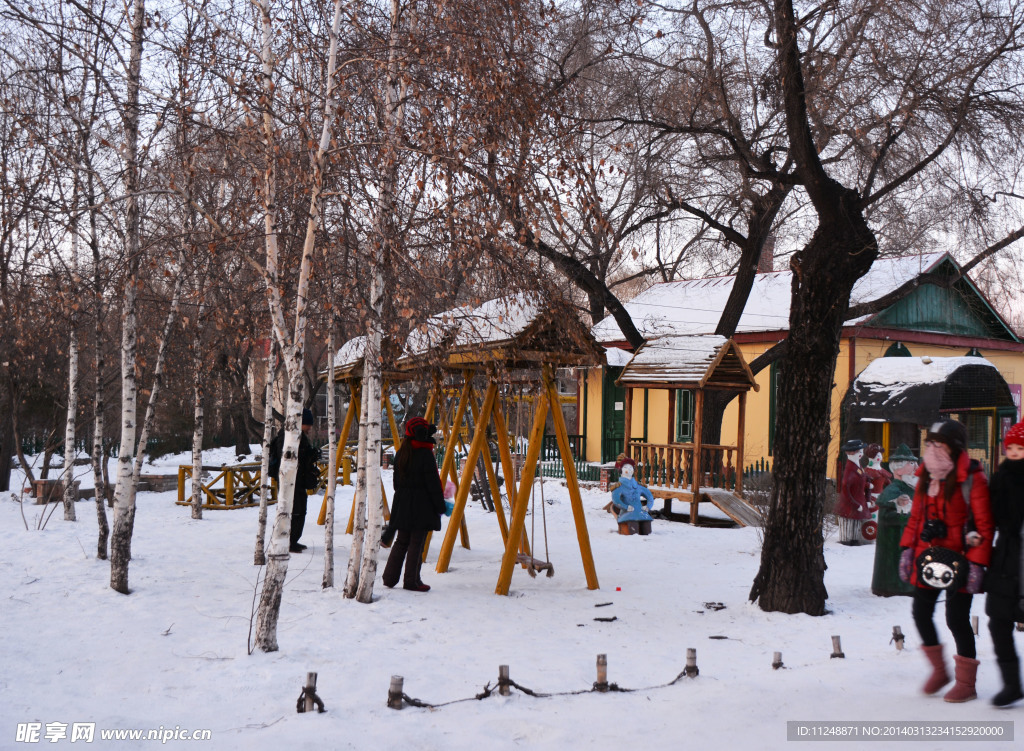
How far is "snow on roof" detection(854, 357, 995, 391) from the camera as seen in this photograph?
17484 mm

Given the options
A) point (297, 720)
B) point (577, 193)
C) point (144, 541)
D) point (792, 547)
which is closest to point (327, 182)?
point (577, 193)

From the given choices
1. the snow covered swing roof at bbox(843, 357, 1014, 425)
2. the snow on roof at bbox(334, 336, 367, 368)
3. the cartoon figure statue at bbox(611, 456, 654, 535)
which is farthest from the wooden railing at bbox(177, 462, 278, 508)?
the snow covered swing roof at bbox(843, 357, 1014, 425)

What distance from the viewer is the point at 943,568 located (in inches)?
189

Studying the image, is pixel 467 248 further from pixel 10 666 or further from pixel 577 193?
pixel 10 666

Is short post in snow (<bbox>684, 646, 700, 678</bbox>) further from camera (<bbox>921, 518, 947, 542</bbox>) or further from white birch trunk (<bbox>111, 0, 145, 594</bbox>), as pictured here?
white birch trunk (<bbox>111, 0, 145, 594</bbox>)

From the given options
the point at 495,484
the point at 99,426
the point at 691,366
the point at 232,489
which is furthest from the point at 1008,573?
the point at 232,489

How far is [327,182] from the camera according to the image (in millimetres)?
7137

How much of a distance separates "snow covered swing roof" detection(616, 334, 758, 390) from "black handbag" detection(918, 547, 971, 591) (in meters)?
9.67

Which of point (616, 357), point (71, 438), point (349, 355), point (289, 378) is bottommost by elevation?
point (71, 438)

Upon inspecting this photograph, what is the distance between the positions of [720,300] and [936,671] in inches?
840

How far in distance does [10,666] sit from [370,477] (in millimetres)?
3210

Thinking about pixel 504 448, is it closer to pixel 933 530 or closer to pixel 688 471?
pixel 933 530

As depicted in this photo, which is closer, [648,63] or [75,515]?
[648,63]

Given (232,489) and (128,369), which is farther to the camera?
(232,489)
